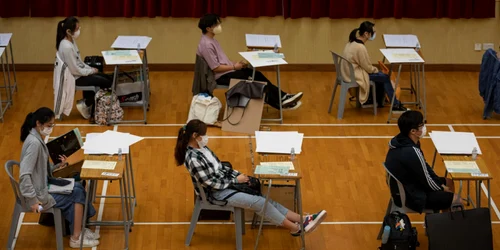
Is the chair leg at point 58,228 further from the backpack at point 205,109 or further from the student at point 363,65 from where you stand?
the student at point 363,65

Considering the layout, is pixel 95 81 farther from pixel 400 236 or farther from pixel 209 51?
pixel 400 236

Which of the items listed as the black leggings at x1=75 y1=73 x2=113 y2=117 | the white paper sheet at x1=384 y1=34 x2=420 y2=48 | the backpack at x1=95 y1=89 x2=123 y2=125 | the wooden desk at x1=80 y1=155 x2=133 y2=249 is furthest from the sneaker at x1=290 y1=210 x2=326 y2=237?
the white paper sheet at x1=384 y1=34 x2=420 y2=48

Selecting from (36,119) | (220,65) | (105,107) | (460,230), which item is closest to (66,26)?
(105,107)

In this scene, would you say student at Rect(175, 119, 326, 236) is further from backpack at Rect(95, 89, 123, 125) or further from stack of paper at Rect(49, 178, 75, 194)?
backpack at Rect(95, 89, 123, 125)

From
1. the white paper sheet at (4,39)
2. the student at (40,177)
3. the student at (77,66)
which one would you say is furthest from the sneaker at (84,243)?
the white paper sheet at (4,39)

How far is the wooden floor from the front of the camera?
756 centimetres

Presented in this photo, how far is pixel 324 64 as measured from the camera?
1238 cm

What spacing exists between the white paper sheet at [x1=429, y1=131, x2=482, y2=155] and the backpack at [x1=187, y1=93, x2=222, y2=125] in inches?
124

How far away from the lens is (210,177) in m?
7.13

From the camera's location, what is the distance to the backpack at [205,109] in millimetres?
10031

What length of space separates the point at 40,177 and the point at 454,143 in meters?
3.35

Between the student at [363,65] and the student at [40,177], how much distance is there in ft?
13.8

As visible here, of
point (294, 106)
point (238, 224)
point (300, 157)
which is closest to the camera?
point (238, 224)
